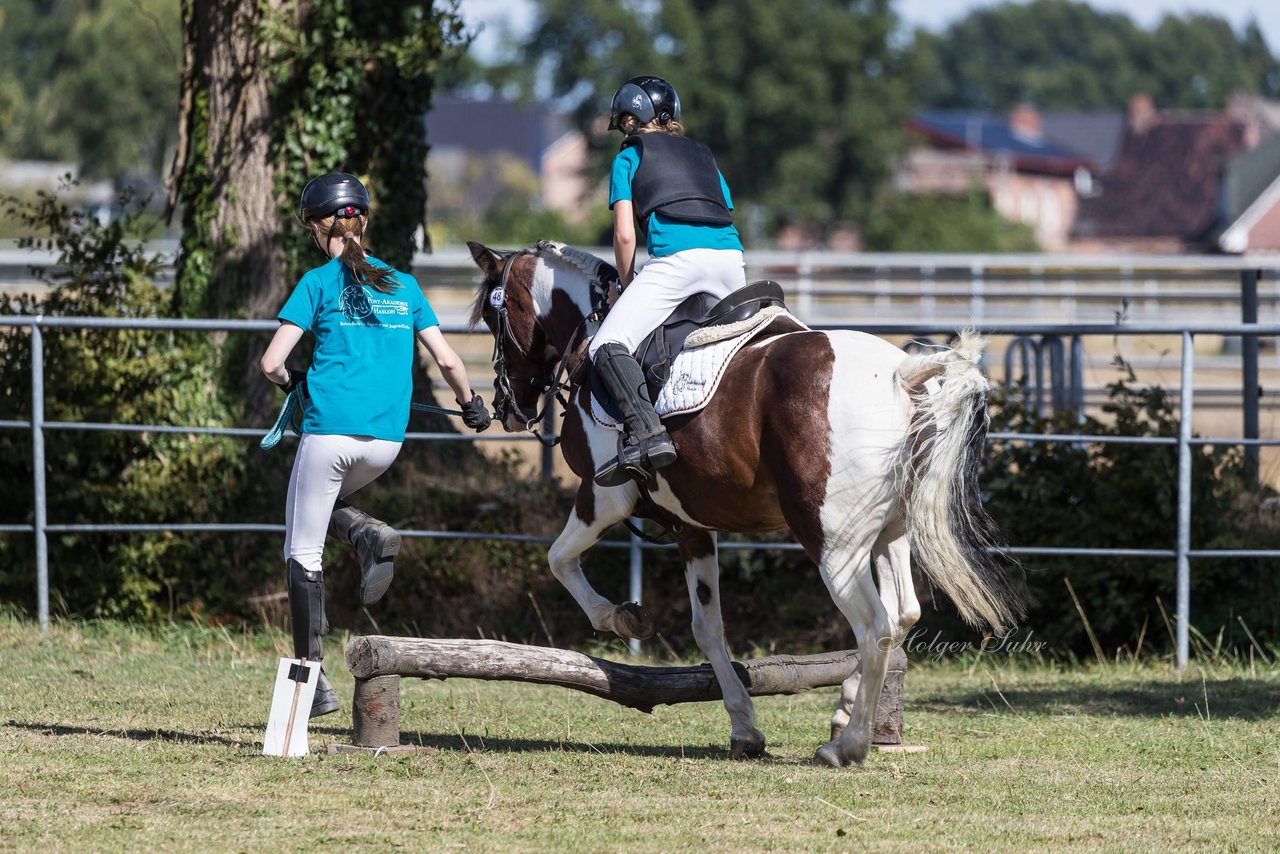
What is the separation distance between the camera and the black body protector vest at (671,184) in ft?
21.0

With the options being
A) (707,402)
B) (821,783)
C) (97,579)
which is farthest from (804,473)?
(97,579)

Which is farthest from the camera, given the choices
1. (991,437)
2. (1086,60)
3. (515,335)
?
(1086,60)

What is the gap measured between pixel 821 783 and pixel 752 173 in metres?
57.7

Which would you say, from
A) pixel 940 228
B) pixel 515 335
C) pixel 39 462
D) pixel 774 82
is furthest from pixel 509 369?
pixel 774 82

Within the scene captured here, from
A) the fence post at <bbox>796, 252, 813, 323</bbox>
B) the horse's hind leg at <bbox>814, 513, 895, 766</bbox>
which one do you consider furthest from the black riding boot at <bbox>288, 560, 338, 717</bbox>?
the fence post at <bbox>796, 252, 813, 323</bbox>

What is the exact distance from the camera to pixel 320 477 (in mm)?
6027

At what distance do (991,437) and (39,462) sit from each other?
518cm

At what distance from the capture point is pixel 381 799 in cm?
534

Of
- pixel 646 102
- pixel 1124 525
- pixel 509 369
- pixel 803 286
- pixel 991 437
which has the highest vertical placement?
pixel 646 102

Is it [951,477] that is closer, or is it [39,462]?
[951,477]

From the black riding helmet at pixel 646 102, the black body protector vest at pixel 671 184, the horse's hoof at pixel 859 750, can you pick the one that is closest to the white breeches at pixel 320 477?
the black body protector vest at pixel 671 184

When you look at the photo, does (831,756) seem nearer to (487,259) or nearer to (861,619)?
(861,619)

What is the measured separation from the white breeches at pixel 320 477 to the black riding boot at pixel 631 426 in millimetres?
836

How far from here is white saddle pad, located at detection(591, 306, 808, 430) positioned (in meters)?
6.14
